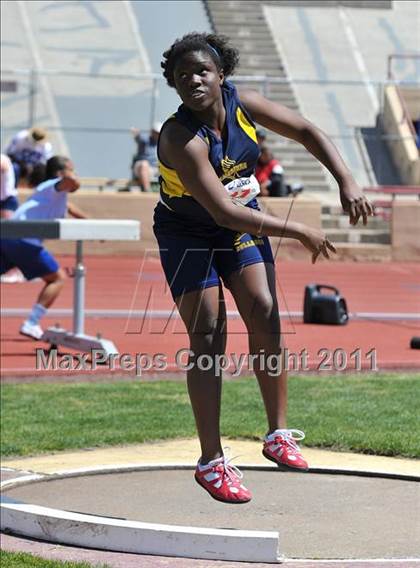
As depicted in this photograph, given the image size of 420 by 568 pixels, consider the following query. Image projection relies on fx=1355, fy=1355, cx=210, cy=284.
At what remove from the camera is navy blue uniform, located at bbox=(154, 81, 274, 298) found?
5539mm

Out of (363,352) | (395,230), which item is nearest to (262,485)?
(363,352)

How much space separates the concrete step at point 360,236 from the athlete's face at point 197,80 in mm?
17195

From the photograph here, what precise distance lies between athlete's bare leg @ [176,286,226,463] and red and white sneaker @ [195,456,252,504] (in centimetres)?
4

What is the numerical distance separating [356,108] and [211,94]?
21.7 m

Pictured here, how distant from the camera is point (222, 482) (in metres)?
5.75

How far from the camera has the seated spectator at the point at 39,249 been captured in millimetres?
12281

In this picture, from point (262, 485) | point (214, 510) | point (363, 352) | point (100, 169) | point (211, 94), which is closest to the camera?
point (211, 94)

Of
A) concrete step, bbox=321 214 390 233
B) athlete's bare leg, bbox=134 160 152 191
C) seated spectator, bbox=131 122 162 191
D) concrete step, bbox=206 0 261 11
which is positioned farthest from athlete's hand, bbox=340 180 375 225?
concrete step, bbox=321 214 390 233

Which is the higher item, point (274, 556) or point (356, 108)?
point (356, 108)

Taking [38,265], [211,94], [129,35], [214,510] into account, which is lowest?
[214,510]

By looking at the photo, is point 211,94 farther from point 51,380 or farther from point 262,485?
point 51,380

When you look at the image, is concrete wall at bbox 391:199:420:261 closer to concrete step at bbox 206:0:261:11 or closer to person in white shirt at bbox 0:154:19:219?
concrete step at bbox 206:0:261:11

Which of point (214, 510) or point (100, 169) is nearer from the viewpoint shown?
point (214, 510)

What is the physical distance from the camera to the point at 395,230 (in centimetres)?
2234
